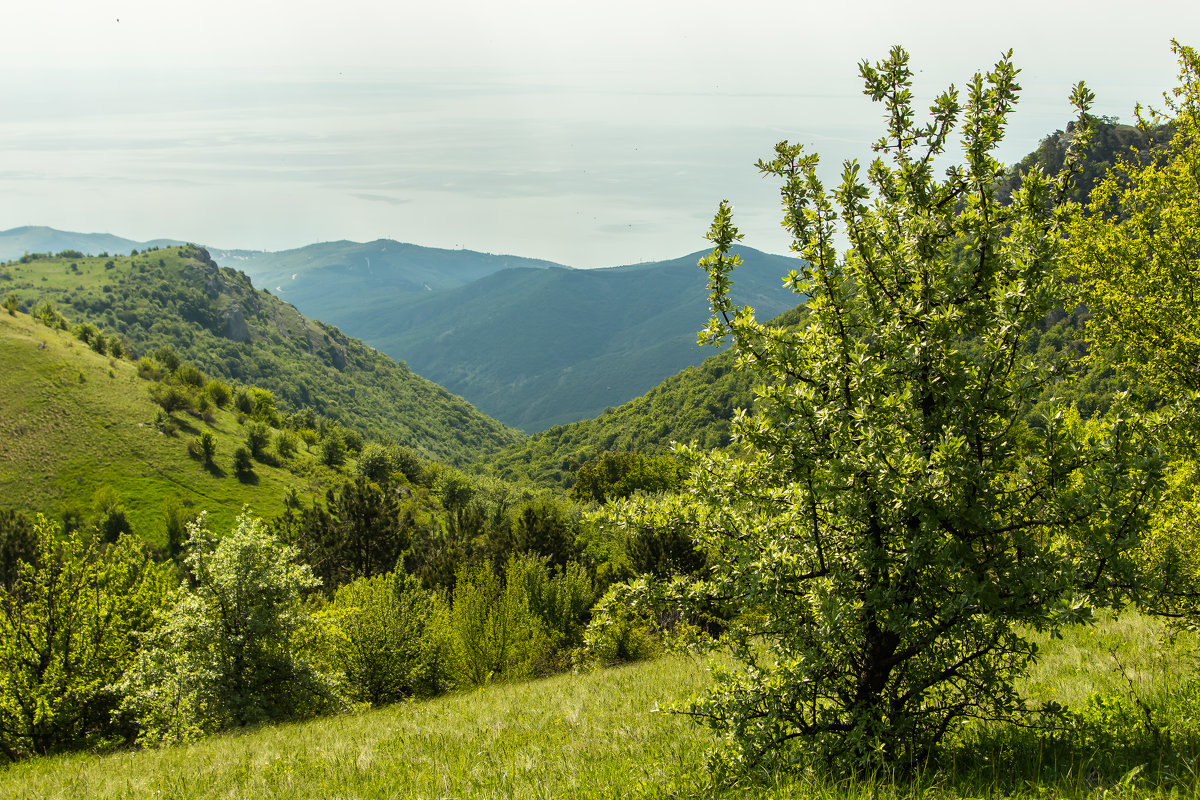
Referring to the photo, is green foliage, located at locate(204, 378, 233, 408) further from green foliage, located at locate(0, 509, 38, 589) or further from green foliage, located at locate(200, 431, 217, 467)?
green foliage, located at locate(0, 509, 38, 589)

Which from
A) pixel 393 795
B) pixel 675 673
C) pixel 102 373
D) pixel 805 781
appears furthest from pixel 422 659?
pixel 102 373

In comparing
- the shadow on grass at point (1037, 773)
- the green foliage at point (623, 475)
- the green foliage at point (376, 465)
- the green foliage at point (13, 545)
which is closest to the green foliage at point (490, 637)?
the shadow on grass at point (1037, 773)

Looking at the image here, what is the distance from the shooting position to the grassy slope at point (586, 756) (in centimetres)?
474

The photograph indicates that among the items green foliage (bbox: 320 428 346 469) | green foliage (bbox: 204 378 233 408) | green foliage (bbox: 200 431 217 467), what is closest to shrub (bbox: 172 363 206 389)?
green foliage (bbox: 204 378 233 408)

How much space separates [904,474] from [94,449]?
122895 mm

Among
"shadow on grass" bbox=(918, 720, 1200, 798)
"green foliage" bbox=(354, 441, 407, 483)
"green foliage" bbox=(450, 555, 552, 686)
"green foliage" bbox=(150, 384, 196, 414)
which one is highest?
"green foliage" bbox=(150, 384, 196, 414)

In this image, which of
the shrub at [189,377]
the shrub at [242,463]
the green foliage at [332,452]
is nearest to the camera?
the shrub at [242,463]

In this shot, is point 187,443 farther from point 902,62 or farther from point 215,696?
point 902,62

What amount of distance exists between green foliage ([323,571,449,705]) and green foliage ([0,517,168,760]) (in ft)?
19.8

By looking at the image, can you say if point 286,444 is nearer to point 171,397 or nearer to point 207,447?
point 207,447

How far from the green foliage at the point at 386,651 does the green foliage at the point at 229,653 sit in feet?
6.35

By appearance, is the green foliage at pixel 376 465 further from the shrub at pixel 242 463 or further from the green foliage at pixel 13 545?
the green foliage at pixel 13 545

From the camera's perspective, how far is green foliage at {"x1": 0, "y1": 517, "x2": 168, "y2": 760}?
1720cm

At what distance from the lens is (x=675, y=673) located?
1414cm
